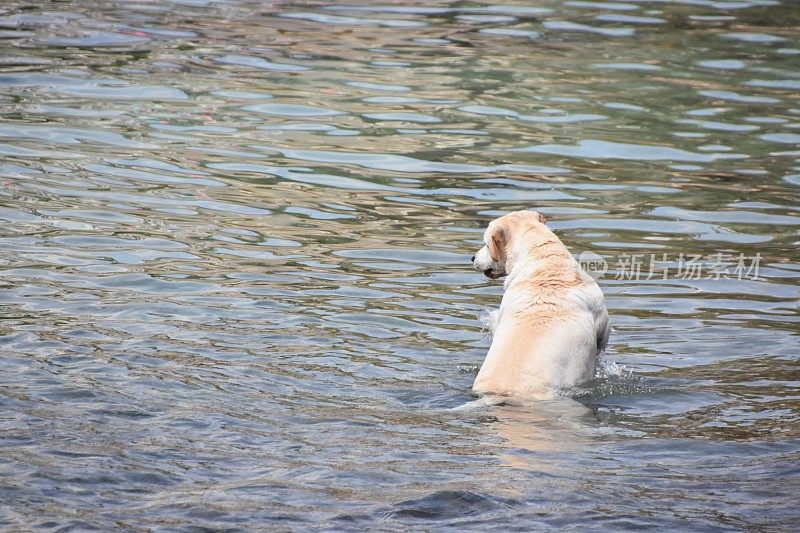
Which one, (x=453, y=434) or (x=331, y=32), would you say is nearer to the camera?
(x=453, y=434)

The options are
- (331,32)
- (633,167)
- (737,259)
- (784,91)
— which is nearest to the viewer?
(737,259)

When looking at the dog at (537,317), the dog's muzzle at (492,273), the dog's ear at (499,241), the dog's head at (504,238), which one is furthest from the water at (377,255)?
the dog's ear at (499,241)

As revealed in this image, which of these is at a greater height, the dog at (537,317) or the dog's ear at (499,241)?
the dog's ear at (499,241)

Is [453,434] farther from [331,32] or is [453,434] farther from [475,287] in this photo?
[331,32]

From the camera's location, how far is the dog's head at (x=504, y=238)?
8195mm

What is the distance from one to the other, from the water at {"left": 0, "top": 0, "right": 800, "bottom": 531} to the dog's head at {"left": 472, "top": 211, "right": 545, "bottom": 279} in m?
0.60

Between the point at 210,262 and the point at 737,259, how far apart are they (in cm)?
459

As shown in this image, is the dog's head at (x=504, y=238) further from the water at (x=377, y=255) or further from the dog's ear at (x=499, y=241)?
the water at (x=377, y=255)

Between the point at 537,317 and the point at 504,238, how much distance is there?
42.1 inches

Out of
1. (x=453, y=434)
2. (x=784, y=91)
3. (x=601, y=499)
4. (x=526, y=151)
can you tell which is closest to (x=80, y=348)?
(x=453, y=434)

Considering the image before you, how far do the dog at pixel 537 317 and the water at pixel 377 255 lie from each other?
0.22 metres

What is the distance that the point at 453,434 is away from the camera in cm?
637

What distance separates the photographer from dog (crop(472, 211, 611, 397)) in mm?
6973

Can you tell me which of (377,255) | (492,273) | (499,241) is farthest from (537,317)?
(377,255)
